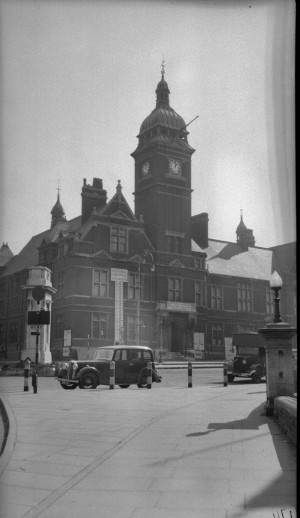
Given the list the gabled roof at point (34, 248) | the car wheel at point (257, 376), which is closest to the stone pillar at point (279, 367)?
the gabled roof at point (34, 248)

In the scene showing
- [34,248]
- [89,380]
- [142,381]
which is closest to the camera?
[34,248]

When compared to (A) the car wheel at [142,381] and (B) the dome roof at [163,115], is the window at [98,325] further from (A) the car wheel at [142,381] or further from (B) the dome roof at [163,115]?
(A) the car wheel at [142,381]

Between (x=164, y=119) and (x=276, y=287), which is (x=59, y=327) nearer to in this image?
(x=276, y=287)

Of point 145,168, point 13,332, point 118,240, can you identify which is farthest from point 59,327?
point 145,168

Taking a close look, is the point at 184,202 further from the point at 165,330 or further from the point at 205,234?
the point at 165,330

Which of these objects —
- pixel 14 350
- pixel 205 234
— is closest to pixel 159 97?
pixel 205 234

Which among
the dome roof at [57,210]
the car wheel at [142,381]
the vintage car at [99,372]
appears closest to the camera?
the dome roof at [57,210]
